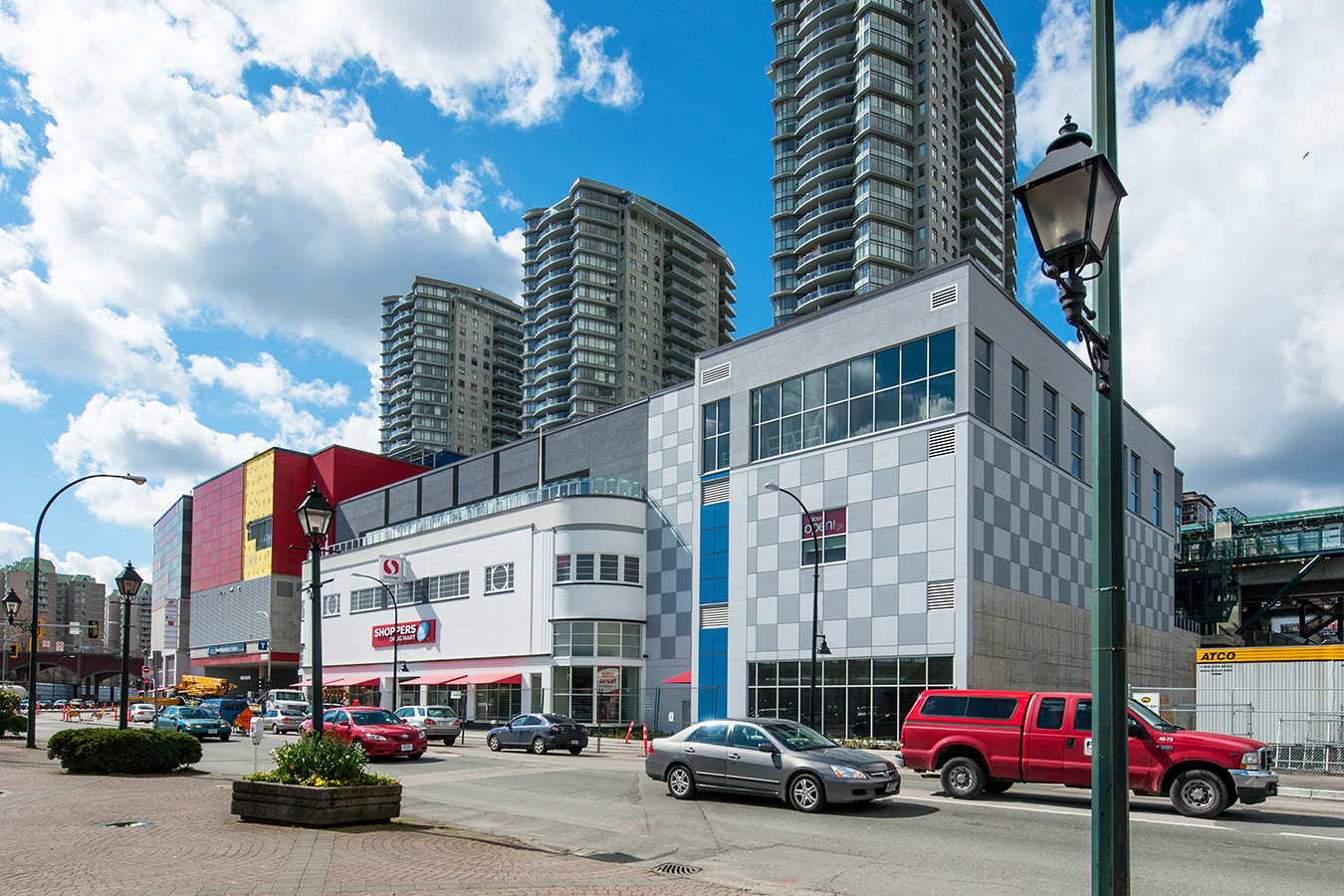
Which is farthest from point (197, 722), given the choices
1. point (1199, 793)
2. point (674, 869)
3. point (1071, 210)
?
point (1071, 210)

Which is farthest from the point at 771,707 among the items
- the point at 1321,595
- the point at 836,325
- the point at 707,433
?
the point at 1321,595

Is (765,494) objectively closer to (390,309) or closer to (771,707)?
(771,707)

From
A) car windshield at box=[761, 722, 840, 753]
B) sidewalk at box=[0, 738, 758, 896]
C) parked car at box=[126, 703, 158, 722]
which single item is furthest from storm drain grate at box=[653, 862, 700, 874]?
parked car at box=[126, 703, 158, 722]

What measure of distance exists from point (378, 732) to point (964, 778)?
16.6 m

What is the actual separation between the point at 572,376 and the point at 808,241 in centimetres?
3928

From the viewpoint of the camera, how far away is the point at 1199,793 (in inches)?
599

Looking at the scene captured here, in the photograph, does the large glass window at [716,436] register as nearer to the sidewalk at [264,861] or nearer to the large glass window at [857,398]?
the large glass window at [857,398]

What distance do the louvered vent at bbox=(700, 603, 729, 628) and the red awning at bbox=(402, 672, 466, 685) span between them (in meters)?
16.6

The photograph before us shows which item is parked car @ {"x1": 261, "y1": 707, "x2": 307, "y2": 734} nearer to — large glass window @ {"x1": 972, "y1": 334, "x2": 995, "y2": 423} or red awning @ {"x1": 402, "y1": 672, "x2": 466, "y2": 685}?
red awning @ {"x1": 402, "y1": 672, "x2": 466, "y2": 685}

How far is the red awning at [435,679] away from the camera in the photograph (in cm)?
5369

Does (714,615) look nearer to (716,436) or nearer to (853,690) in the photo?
(716,436)

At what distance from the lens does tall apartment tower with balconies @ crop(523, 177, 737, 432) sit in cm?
12600

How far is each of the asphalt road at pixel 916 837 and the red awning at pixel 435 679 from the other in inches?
1344

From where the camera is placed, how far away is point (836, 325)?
39.9 meters
